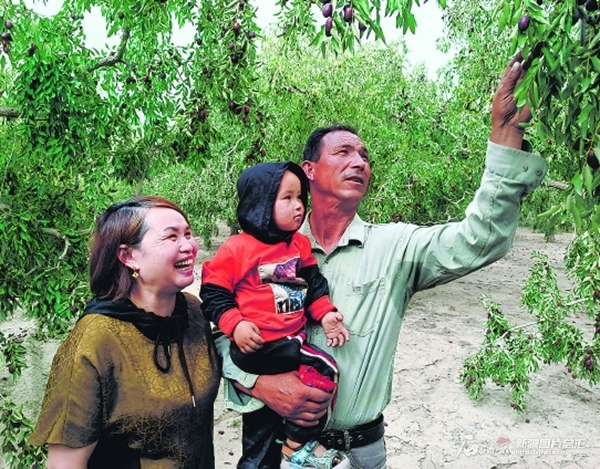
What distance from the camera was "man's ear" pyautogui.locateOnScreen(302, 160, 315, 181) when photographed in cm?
208

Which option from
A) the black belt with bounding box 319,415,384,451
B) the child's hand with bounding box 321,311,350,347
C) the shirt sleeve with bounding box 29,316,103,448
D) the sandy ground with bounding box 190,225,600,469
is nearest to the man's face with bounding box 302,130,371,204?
the child's hand with bounding box 321,311,350,347

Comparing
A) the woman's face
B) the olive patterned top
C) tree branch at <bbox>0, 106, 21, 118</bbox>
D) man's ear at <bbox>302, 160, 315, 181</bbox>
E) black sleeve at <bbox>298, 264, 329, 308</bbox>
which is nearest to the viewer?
the olive patterned top

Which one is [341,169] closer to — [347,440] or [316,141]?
[316,141]

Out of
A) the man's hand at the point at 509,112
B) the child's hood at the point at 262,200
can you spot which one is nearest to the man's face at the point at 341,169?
the child's hood at the point at 262,200

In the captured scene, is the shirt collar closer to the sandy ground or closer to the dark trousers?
the dark trousers

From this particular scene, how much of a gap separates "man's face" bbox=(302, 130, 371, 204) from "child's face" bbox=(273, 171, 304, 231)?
140 millimetres

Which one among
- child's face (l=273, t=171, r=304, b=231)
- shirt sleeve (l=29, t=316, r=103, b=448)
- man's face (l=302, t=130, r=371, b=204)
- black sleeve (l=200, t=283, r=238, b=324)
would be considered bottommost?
shirt sleeve (l=29, t=316, r=103, b=448)

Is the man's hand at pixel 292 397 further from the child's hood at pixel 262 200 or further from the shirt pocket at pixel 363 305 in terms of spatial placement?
the child's hood at pixel 262 200

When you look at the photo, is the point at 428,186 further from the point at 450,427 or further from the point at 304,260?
the point at 304,260

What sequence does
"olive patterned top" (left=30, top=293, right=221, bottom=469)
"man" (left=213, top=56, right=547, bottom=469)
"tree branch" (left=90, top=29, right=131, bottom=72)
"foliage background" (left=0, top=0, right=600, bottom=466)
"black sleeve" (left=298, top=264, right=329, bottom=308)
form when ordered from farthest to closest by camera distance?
"tree branch" (left=90, top=29, right=131, bottom=72), "foliage background" (left=0, top=0, right=600, bottom=466), "black sleeve" (left=298, top=264, right=329, bottom=308), "man" (left=213, top=56, right=547, bottom=469), "olive patterned top" (left=30, top=293, right=221, bottom=469)

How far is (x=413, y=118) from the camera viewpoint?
31.5 ft

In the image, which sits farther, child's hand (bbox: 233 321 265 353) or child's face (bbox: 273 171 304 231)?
child's face (bbox: 273 171 304 231)

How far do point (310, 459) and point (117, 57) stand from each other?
388 cm

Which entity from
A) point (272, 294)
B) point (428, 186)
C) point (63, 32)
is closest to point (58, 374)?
point (272, 294)
